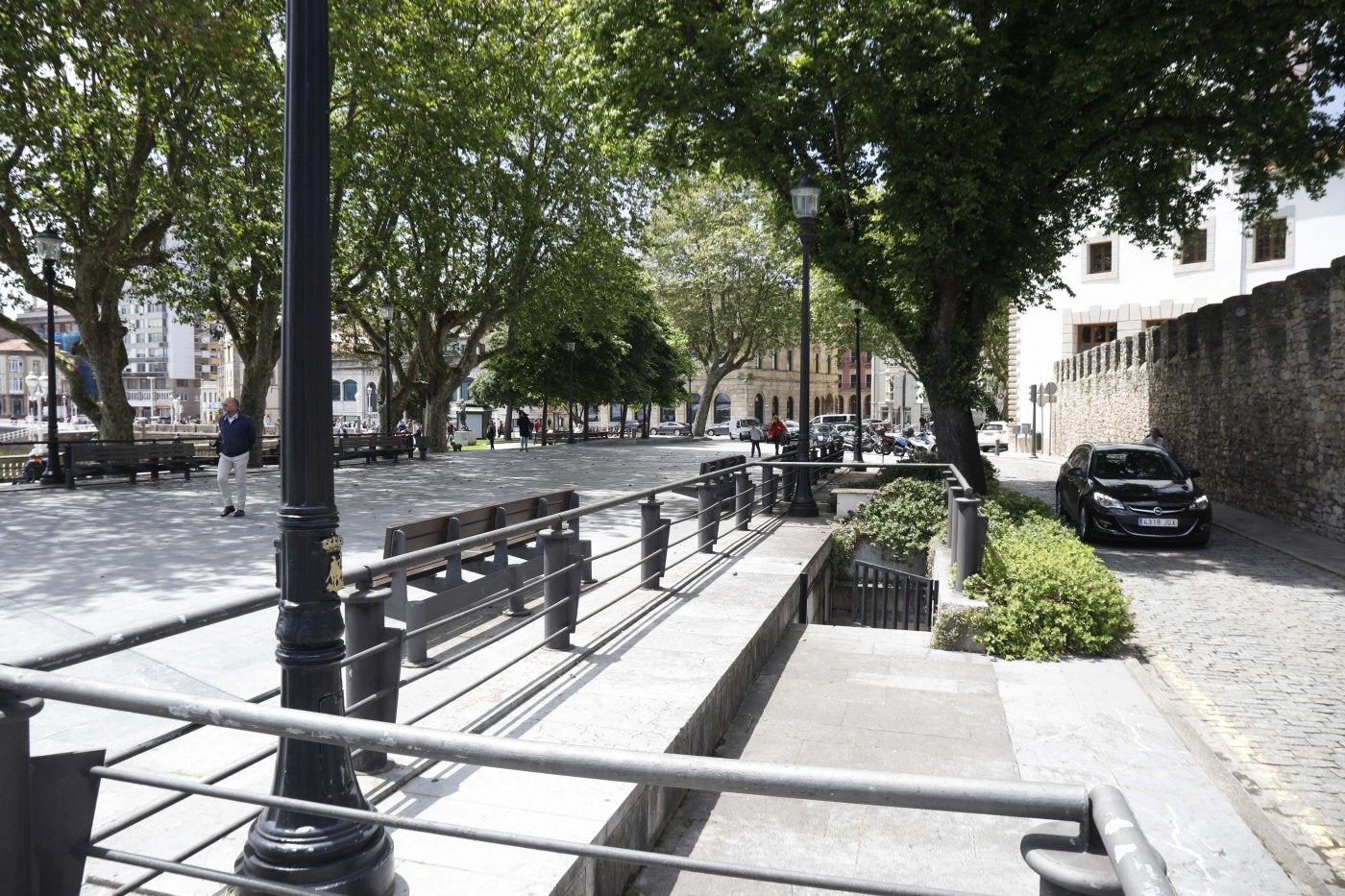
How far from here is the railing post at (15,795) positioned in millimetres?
2377

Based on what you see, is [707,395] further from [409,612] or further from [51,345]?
[409,612]

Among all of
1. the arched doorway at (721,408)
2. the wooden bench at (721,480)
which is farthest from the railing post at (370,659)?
the arched doorway at (721,408)

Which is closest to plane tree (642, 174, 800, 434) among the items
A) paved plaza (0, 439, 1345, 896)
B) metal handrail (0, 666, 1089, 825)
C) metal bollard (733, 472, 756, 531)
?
metal bollard (733, 472, 756, 531)

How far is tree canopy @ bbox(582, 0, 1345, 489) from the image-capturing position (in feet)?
Result: 44.0

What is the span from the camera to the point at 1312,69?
47.4 feet

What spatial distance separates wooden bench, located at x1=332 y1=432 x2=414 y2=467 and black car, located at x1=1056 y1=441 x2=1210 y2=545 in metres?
20.4

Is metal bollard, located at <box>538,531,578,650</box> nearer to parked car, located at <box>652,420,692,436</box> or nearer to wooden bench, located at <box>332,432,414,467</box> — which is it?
wooden bench, located at <box>332,432,414,467</box>

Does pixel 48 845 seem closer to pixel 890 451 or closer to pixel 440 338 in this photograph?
pixel 440 338

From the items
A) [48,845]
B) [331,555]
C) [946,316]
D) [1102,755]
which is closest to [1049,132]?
[946,316]

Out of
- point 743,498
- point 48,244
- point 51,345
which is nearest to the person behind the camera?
point 743,498

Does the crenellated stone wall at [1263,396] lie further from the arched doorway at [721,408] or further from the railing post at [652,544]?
the arched doorway at [721,408]

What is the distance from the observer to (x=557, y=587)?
5852 mm

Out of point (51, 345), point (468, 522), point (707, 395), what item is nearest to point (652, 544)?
point (468, 522)

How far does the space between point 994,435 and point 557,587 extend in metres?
44.8
